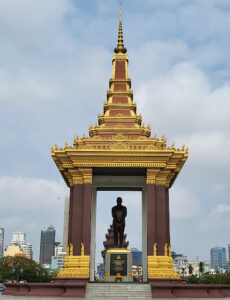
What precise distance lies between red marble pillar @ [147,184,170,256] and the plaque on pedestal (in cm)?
185

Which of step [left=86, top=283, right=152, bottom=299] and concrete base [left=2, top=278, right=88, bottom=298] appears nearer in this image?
step [left=86, top=283, right=152, bottom=299]

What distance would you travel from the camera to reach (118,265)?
87.5 feet

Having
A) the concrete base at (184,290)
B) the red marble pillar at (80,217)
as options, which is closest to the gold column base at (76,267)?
the red marble pillar at (80,217)

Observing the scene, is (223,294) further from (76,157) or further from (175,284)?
(76,157)

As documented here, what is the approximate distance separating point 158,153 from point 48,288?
10365 millimetres

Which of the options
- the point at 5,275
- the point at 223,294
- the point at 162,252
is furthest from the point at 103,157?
the point at 5,275

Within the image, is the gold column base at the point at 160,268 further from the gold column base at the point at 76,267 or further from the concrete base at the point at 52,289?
the concrete base at the point at 52,289

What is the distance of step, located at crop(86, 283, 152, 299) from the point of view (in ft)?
75.5

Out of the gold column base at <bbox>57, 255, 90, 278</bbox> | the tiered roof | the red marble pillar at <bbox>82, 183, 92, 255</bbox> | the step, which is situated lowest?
the step

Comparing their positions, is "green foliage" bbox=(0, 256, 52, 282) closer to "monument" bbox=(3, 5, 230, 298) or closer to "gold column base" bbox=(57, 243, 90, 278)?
"monument" bbox=(3, 5, 230, 298)

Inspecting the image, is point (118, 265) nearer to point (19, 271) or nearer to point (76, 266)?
point (76, 266)

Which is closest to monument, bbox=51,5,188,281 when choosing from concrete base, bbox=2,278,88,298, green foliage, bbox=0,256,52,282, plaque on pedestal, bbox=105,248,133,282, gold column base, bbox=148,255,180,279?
gold column base, bbox=148,255,180,279

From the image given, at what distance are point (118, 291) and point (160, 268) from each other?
3.35 m

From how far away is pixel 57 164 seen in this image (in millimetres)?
28422
